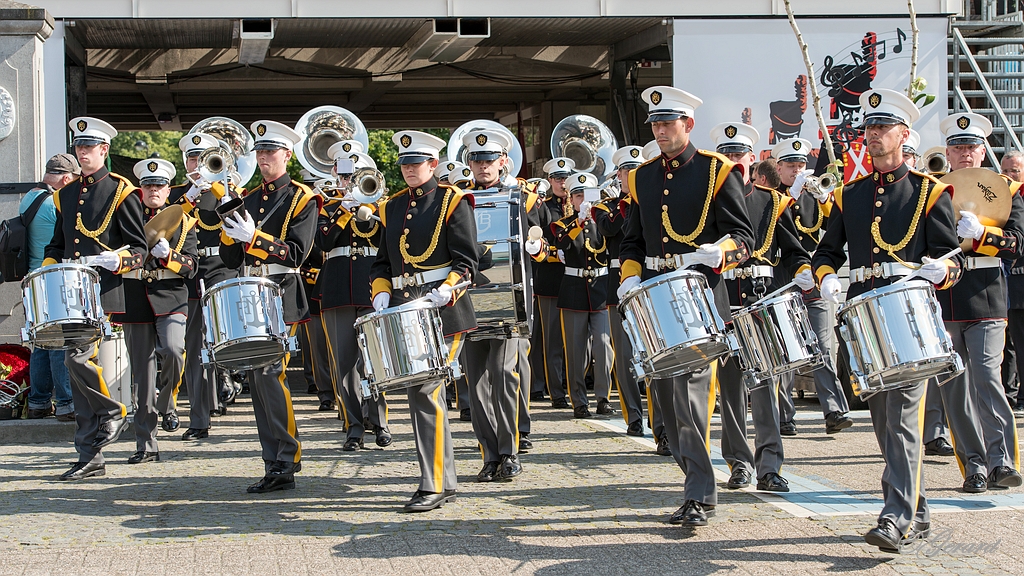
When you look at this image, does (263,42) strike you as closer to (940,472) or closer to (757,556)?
(940,472)

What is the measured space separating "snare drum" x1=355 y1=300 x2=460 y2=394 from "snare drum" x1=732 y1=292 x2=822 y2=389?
1535 millimetres

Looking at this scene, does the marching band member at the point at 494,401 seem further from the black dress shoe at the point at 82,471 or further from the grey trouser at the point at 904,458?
the grey trouser at the point at 904,458

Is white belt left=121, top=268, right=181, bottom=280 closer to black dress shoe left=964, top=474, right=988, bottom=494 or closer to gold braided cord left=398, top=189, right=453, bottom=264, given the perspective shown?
gold braided cord left=398, top=189, right=453, bottom=264

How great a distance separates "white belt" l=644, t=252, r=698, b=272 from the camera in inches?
231

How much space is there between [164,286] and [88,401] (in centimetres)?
117

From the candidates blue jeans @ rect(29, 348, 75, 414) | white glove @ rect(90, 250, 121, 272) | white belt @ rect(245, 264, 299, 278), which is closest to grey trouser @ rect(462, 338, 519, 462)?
white belt @ rect(245, 264, 299, 278)

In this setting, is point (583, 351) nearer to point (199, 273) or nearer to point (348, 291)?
point (348, 291)

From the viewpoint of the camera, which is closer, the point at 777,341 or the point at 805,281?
the point at 777,341

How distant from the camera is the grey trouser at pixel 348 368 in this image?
28.1 feet

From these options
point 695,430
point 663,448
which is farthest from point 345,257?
point 695,430

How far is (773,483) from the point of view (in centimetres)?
657

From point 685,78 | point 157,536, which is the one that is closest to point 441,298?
point 157,536

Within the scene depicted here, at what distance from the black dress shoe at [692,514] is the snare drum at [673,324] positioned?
0.63 metres

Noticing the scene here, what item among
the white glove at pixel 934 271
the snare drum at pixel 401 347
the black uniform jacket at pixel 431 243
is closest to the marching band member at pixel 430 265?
the black uniform jacket at pixel 431 243
